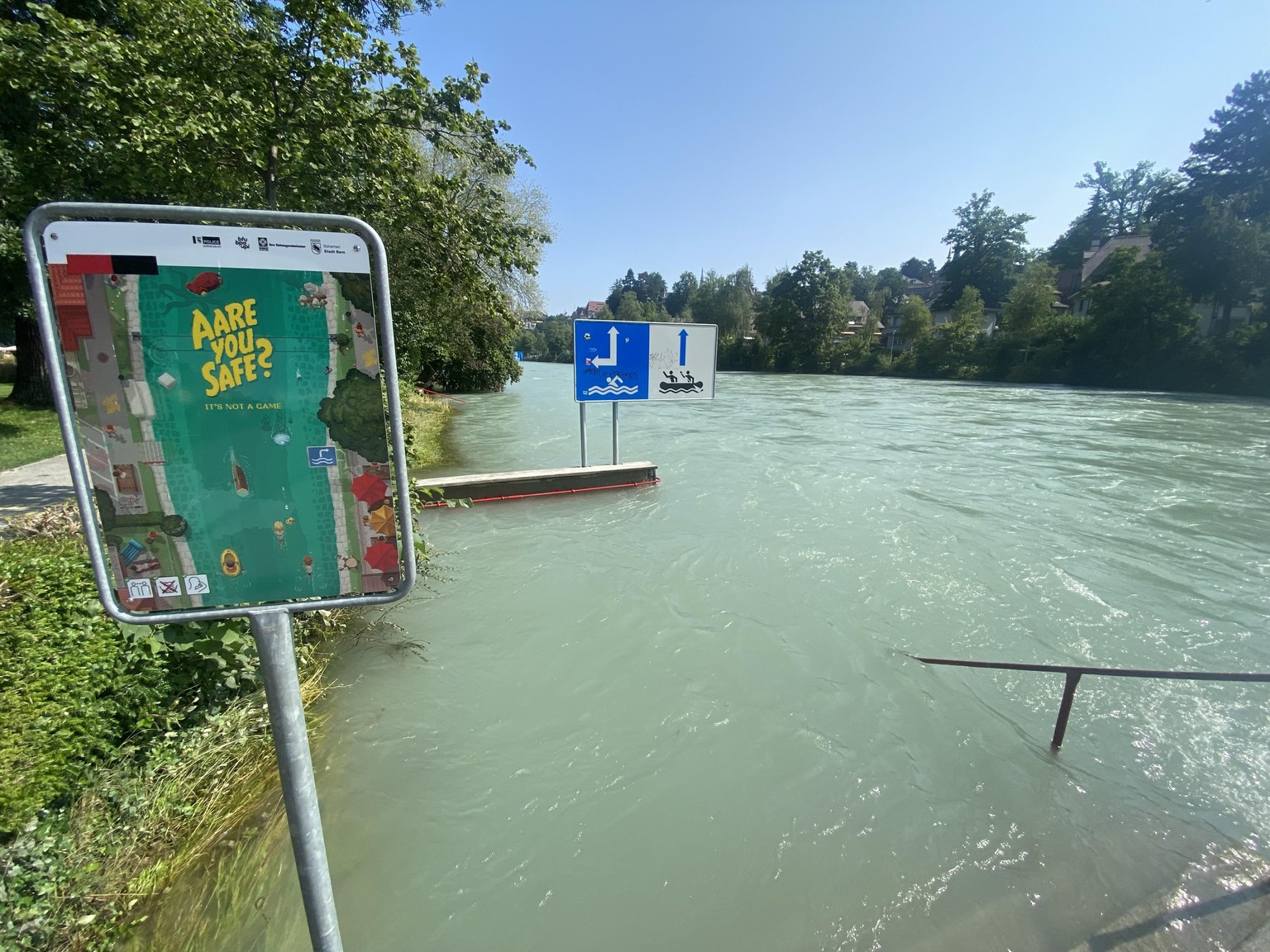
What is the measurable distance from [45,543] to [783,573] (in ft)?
19.6

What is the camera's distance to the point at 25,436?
9742 millimetres

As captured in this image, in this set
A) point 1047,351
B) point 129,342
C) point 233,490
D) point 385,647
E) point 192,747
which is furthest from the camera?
point 1047,351

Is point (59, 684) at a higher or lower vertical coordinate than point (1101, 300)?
lower

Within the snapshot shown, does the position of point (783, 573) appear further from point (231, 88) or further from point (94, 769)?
point (231, 88)

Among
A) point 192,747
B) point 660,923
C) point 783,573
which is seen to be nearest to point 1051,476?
point 783,573

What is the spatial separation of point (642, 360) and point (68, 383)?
8.62 metres

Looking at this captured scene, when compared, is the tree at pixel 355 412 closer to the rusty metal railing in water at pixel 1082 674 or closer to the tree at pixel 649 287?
the rusty metal railing in water at pixel 1082 674

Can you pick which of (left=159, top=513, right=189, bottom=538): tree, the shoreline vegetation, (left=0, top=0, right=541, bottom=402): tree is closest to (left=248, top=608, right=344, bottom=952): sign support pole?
(left=159, top=513, right=189, bottom=538): tree

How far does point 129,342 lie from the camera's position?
1.26 metres

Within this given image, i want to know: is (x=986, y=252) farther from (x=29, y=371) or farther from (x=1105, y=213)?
(x=29, y=371)

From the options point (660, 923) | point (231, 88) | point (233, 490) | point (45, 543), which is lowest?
point (660, 923)

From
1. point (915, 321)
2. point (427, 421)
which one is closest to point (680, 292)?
point (915, 321)

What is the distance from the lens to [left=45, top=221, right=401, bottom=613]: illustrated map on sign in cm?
124

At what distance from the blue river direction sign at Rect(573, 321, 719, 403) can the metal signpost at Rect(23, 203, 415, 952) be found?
7.69 metres
